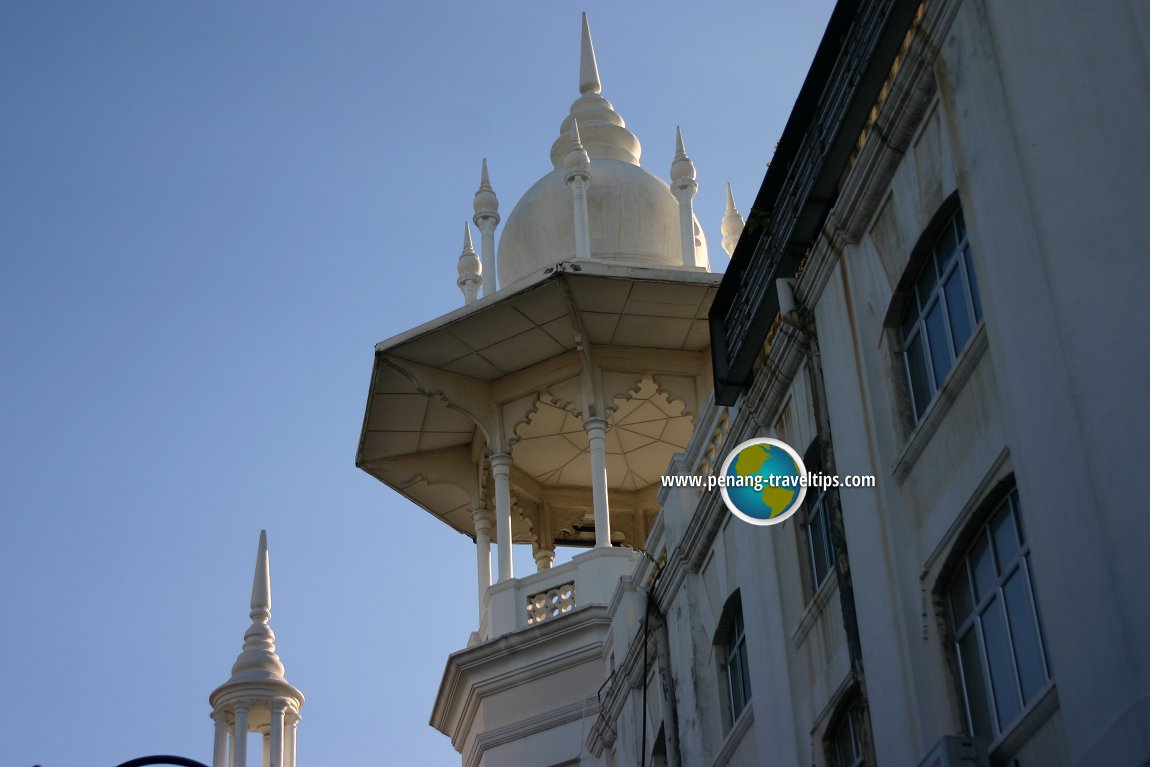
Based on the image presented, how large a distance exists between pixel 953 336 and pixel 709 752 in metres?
7.56

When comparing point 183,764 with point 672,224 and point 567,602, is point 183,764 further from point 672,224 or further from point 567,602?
point 672,224

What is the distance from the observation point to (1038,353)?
1187 cm

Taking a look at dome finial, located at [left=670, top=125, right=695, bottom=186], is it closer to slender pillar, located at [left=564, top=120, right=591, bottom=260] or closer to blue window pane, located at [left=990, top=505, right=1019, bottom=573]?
slender pillar, located at [left=564, top=120, right=591, bottom=260]

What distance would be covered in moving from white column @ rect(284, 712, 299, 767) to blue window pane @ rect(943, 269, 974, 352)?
20475mm

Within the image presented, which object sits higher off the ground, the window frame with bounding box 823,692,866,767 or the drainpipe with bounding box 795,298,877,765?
the drainpipe with bounding box 795,298,877,765

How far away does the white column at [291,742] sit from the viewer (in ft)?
104

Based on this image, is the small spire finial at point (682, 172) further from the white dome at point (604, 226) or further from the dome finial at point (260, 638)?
the dome finial at point (260, 638)

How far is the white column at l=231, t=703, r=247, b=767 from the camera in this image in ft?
103

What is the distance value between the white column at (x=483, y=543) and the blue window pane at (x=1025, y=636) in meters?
18.9

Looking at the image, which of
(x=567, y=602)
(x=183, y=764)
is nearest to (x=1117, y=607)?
(x=183, y=764)

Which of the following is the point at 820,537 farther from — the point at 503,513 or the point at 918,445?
the point at 503,513

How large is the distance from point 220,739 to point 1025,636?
73.6 feet

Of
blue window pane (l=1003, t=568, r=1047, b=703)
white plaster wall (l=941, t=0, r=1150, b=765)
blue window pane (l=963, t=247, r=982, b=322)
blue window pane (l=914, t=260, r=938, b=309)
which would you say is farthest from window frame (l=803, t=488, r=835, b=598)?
white plaster wall (l=941, t=0, r=1150, b=765)

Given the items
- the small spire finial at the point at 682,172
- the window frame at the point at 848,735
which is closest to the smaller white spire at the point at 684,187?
the small spire finial at the point at 682,172
